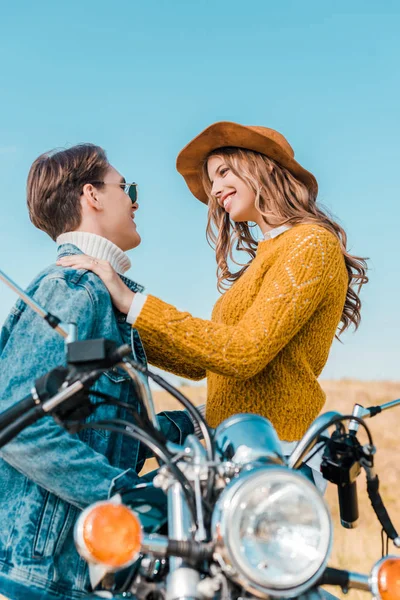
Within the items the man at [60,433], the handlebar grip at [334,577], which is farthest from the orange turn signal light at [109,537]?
the man at [60,433]

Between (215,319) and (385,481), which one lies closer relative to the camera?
(215,319)

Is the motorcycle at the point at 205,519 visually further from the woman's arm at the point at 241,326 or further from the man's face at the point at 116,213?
the man's face at the point at 116,213

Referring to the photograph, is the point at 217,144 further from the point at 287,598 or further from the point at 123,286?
the point at 287,598

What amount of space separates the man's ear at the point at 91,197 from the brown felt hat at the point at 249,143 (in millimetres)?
702

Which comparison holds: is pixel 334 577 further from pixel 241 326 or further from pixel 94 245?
pixel 94 245

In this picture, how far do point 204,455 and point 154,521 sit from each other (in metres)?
0.24

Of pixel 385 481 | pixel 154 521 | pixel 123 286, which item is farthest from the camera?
pixel 385 481

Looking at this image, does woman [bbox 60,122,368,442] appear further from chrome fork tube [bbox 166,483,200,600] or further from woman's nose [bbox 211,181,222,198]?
chrome fork tube [bbox 166,483,200,600]

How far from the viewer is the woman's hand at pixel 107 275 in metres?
2.38

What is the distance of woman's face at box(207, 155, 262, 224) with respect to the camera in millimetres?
3225

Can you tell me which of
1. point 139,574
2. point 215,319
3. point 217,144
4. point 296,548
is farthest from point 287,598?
point 217,144

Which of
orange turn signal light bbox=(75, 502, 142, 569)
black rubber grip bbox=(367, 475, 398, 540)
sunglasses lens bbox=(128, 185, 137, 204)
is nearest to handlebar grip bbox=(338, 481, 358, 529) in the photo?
black rubber grip bbox=(367, 475, 398, 540)

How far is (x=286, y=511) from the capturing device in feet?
4.22

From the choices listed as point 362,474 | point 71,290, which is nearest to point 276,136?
point 71,290
